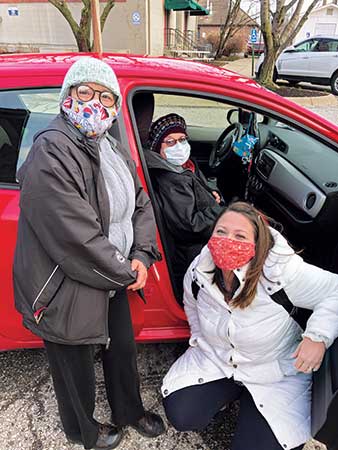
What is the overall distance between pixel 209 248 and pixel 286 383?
676 millimetres

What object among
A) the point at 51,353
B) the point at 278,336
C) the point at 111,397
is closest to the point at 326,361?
the point at 278,336

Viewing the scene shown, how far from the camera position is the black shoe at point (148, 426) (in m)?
1.85

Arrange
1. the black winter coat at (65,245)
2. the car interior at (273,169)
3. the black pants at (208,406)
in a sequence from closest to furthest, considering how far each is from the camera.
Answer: the black winter coat at (65,245), the black pants at (208,406), the car interior at (273,169)

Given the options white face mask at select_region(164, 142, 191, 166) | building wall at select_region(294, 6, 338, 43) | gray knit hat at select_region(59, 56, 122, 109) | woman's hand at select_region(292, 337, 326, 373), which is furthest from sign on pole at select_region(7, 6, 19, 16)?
building wall at select_region(294, 6, 338, 43)

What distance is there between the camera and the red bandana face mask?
1.52 metres

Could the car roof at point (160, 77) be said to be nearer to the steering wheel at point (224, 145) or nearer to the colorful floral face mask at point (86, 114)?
the colorful floral face mask at point (86, 114)

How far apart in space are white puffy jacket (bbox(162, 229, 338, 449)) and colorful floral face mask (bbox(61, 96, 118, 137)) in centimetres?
70

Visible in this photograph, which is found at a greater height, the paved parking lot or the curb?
the curb

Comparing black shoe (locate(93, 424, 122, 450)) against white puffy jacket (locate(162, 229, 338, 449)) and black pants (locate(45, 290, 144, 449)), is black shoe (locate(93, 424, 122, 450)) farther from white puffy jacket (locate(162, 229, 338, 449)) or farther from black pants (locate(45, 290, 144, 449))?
white puffy jacket (locate(162, 229, 338, 449))

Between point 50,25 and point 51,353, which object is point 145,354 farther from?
point 50,25

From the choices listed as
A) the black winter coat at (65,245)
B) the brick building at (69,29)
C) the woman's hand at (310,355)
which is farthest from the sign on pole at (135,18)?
the woman's hand at (310,355)

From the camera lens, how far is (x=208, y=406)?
177 centimetres

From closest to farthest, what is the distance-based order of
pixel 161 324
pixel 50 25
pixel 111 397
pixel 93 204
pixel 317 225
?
pixel 93 204, pixel 111 397, pixel 161 324, pixel 317 225, pixel 50 25

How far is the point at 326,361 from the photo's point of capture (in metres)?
1.51
